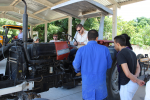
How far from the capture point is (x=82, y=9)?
144 inches

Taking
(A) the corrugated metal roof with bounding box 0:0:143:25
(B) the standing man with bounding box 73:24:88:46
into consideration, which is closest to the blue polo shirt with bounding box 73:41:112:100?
(B) the standing man with bounding box 73:24:88:46

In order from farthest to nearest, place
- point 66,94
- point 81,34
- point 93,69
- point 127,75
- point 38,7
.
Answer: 1. point 38,7
2. point 81,34
3. point 66,94
4. point 127,75
5. point 93,69

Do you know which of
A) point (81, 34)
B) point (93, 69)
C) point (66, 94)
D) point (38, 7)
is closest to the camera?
point (93, 69)

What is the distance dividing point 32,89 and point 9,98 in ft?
1.57

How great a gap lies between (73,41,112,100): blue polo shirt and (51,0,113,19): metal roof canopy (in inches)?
61.6

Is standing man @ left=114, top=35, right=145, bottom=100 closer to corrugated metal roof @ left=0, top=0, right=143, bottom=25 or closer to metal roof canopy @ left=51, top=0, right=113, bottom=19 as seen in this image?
metal roof canopy @ left=51, top=0, right=113, bottom=19

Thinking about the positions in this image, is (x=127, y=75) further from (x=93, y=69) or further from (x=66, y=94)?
(x=66, y=94)

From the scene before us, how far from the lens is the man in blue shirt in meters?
1.67

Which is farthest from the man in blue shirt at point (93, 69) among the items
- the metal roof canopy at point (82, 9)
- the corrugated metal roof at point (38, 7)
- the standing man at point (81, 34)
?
the corrugated metal roof at point (38, 7)

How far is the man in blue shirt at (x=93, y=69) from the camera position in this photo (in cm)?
167

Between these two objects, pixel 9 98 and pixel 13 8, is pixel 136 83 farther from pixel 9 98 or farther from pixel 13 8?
pixel 13 8

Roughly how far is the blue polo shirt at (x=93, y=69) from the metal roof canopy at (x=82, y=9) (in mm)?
1565

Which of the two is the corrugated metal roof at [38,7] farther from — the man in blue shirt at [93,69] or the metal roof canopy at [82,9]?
the man in blue shirt at [93,69]

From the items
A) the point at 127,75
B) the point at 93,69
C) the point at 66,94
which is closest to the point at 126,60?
the point at 127,75
